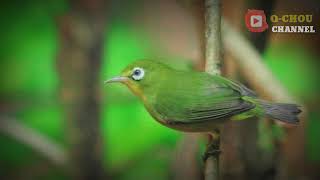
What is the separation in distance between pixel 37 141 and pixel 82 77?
335mm

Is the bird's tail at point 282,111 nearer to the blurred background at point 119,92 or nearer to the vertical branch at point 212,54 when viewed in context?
the blurred background at point 119,92

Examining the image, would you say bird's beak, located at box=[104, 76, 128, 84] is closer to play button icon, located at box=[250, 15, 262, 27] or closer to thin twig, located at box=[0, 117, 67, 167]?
thin twig, located at box=[0, 117, 67, 167]

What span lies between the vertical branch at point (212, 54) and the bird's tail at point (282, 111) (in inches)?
8.8

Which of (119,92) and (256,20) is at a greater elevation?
(256,20)

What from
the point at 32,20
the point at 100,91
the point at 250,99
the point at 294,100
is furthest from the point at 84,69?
the point at 294,100

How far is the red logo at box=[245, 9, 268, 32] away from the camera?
87.6 inches

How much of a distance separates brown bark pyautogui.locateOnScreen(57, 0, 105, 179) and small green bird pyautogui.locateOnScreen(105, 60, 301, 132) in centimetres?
15

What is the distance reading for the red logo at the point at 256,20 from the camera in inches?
87.6

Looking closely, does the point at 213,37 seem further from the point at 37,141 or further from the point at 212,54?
the point at 37,141

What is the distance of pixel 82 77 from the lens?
7.50ft

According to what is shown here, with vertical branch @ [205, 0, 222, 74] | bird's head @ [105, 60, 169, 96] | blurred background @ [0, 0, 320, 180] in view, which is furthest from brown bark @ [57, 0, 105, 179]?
vertical branch @ [205, 0, 222, 74]

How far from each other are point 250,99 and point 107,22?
0.68 m

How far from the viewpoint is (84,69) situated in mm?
2285

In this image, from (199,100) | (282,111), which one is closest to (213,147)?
(199,100)
